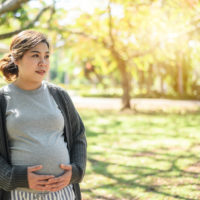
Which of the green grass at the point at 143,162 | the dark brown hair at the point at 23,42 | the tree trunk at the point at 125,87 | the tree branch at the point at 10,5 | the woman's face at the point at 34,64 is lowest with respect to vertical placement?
the green grass at the point at 143,162

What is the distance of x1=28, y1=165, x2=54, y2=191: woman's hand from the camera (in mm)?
1814

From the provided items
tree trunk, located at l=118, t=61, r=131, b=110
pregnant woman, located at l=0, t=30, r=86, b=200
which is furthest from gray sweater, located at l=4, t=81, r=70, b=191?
tree trunk, located at l=118, t=61, r=131, b=110

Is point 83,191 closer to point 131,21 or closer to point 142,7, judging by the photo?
point 142,7

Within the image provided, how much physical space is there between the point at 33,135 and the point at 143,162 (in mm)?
4287

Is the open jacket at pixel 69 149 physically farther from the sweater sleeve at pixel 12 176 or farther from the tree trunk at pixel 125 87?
the tree trunk at pixel 125 87

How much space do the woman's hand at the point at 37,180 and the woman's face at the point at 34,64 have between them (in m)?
0.52

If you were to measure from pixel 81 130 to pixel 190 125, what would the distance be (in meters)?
8.75

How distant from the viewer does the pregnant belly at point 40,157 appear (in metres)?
1.88

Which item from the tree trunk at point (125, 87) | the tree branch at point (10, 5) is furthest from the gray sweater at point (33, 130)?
the tree trunk at point (125, 87)

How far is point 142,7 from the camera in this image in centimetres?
1181

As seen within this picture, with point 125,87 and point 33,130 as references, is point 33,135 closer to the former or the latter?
point 33,130

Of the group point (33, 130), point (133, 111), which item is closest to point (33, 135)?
point (33, 130)

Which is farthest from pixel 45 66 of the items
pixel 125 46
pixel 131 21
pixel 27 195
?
pixel 125 46

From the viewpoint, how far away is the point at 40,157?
1.89 m
